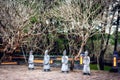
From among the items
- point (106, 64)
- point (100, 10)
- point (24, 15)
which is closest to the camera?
point (24, 15)

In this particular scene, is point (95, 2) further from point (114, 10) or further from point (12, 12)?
point (12, 12)

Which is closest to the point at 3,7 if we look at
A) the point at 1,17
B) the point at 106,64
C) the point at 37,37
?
the point at 1,17

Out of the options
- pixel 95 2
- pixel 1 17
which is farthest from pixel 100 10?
pixel 1 17

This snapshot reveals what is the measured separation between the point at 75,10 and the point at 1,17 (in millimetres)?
5037

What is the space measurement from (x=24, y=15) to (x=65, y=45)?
9464mm

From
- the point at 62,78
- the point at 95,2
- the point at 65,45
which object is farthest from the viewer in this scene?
the point at 65,45

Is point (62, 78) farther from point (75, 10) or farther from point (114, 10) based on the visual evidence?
point (114, 10)

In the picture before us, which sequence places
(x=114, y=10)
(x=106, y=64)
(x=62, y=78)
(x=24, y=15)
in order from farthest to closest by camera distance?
(x=106, y=64)
(x=114, y=10)
(x=24, y=15)
(x=62, y=78)

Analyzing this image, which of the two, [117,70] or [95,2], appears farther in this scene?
[95,2]

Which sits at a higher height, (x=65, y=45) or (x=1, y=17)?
(x=1, y=17)

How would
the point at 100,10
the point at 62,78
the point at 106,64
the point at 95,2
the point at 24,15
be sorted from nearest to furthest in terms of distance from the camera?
the point at 62,78
the point at 24,15
the point at 95,2
the point at 100,10
the point at 106,64

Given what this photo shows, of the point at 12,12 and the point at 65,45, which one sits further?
the point at 65,45

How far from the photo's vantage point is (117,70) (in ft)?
48.5

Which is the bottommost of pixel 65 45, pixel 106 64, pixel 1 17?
pixel 106 64
